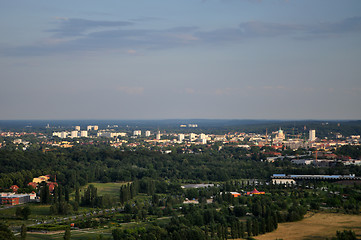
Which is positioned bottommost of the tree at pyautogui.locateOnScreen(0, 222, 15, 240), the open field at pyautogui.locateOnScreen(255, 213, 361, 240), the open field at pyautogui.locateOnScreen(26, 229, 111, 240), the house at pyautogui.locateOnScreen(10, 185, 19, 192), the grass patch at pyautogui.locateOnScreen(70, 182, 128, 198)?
the open field at pyautogui.locateOnScreen(26, 229, 111, 240)

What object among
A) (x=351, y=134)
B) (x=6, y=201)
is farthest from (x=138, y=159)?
(x=351, y=134)

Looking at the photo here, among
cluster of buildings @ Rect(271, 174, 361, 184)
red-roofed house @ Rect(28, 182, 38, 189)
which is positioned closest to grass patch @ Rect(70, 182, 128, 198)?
red-roofed house @ Rect(28, 182, 38, 189)

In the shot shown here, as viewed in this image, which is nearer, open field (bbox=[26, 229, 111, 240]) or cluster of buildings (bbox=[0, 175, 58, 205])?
open field (bbox=[26, 229, 111, 240])

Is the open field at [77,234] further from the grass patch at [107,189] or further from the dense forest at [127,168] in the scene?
the dense forest at [127,168]

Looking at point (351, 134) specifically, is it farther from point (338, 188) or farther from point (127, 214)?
point (127, 214)

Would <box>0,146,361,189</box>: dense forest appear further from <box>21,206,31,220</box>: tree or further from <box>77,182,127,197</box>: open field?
<box>21,206,31,220</box>: tree

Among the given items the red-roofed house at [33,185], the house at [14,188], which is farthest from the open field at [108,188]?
the house at [14,188]

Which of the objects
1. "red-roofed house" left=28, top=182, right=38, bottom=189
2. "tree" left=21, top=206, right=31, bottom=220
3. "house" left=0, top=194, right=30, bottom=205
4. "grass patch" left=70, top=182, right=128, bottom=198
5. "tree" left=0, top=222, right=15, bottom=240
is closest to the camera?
"tree" left=0, top=222, right=15, bottom=240

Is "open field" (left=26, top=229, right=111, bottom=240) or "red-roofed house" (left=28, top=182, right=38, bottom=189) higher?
"red-roofed house" (left=28, top=182, right=38, bottom=189)
